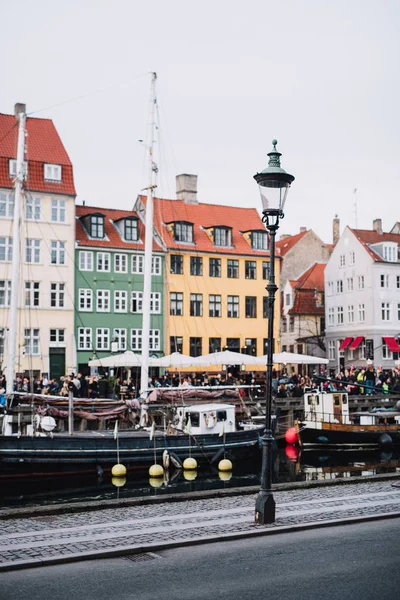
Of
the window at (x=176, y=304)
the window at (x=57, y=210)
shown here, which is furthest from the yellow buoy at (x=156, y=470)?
the window at (x=176, y=304)

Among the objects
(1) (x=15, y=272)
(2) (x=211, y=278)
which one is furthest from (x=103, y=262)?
(1) (x=15, y=272)

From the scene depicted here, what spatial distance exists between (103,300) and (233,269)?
35.2 ft

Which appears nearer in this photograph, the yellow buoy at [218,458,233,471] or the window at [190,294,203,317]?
the yellow buoy at [218,458,233,471]

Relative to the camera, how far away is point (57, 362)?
48094 millimetres

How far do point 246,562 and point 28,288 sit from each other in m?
39.8

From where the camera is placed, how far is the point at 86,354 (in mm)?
49062

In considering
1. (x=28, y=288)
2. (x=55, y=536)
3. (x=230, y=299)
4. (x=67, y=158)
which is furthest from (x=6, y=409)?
(x=230, y=299)

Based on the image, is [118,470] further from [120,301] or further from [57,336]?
[120,301]

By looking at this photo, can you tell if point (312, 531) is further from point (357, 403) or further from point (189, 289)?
point (189, 289)

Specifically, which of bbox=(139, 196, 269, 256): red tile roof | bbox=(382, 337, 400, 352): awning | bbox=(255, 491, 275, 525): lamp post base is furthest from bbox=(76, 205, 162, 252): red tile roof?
bbox=(255, 491, 275, 525): lamp post base

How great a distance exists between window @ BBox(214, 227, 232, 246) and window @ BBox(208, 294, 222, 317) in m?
3.93

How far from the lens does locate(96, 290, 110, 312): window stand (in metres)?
50.6

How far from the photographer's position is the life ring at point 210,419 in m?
28.6

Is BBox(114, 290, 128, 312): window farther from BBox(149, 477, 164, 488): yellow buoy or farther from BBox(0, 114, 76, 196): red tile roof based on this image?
BBox(149, 477, 164, 488): yellow buoy
